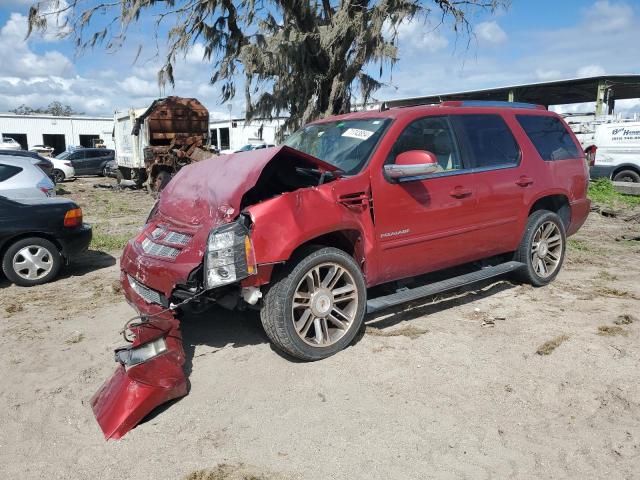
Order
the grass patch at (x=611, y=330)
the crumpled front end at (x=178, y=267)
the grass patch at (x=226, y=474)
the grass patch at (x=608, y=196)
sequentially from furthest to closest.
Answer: the grass patch at (x=608, y=196) < the grass patch at (x=611, y=330) < the crumpled front end at (x=178, y=267) < the grass patch at (x=226, y=474)

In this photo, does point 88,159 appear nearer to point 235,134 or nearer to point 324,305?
point 235,134

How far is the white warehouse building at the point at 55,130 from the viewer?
1897 inches

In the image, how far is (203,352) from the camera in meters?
4.15

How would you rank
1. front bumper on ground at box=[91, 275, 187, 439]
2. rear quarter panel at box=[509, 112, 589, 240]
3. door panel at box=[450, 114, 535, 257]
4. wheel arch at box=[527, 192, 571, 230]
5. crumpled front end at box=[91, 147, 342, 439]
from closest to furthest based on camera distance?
front bumper on ground at box=[91, 275, 187, 439], crumpled front end at box=[91, 147, 342, 439], door panel at box=[450, 114, 535, 257], rear quarter panel at box=[509, 112, 589, 240], wheel arch at box=[527, 192, 571, 230]

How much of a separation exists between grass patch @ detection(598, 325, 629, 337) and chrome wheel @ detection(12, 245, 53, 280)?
19.4 ft

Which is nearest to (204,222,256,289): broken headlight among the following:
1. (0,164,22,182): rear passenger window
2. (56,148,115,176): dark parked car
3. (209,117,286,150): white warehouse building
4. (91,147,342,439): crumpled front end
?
(91,147,342,439): crumpled front end

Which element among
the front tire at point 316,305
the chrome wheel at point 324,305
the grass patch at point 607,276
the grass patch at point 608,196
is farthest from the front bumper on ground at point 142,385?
the grass patch at point 608,196

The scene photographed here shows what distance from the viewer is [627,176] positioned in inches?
579

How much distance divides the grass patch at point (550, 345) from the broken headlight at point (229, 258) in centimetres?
225

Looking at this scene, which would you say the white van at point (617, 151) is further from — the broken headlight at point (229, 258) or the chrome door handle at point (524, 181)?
the broken headlight at point (229, 258)

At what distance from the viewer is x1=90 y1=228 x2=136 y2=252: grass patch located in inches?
338

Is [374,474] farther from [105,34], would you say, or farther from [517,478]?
[105,34]

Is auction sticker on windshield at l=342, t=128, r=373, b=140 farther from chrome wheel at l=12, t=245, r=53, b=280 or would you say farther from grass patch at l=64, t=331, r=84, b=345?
chrome wheel at l=12, t=245, r=53, b=280

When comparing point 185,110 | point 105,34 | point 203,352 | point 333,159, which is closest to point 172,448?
point 203,352
